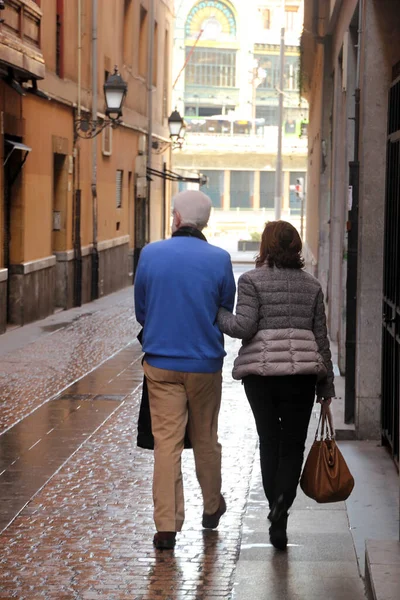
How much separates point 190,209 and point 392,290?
2.31 metres

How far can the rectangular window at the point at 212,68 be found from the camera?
301ft

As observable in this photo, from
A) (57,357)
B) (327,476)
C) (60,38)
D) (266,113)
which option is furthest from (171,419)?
(266,113)

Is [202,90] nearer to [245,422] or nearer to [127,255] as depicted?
[127,255]

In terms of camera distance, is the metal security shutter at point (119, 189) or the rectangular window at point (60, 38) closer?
the rectangular window at point (60, 38)

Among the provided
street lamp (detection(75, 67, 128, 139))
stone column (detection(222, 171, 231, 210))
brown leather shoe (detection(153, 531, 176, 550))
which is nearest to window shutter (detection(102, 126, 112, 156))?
street lamp (detection(75, 67, 128, 139))

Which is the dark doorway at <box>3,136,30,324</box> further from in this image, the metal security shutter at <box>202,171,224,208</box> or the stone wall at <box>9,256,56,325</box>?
the metal security shutter at <box>202,171,224,208</box>

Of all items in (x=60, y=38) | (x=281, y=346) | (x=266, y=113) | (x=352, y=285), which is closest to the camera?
(x=281, y=346)

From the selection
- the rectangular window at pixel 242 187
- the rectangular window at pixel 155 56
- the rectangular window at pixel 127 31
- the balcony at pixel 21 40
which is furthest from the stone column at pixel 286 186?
the balcony at pixel 21 40

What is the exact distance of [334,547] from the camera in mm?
5980

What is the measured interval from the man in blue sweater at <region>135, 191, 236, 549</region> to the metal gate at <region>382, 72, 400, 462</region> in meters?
1.82

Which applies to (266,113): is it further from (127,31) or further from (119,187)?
(119,187)

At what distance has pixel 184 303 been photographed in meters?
5.89

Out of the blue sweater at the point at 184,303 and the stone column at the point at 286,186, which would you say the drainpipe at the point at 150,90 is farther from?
the stone column at the point at 286,186

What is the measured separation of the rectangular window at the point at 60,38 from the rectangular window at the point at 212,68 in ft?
236
